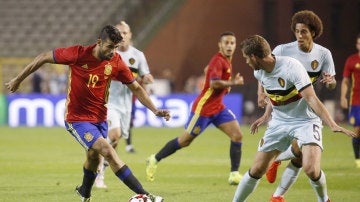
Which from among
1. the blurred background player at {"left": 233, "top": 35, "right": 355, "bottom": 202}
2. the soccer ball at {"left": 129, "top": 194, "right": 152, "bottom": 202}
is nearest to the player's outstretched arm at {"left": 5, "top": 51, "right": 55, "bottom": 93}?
the soccer ball at {"left": 129, "top": 194, "right": 152, "bottom": 202}

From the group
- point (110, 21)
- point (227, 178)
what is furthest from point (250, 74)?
point (227, 178)

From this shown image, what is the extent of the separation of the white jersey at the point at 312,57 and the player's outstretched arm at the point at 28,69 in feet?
9.26

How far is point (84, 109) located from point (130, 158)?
7.68m

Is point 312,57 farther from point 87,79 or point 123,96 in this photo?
point 123,96

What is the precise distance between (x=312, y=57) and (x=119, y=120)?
381 centimetres

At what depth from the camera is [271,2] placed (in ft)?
123

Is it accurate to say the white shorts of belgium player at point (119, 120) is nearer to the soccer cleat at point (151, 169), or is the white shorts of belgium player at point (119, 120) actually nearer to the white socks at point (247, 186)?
the soccer cleat at point (151, 169)

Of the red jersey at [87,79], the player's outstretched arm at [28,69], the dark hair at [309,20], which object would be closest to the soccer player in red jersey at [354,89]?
the dark hair at [309,20]

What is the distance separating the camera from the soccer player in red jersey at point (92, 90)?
9.63 m

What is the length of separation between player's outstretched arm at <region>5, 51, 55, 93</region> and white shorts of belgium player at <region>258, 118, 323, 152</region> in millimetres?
2547

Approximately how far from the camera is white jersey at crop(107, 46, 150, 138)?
1348 cm

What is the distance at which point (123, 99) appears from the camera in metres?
13.8

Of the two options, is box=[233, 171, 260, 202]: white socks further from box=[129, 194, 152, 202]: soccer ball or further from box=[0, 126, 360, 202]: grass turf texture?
box=[0, 126, 360, 202]: grass turf texture

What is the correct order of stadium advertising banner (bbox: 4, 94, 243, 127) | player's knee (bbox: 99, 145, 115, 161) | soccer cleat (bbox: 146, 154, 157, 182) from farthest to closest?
1. stadium advertising banner (bbox: 4, 94, 243, 127)
2. soccer cleat (bbox: 146, 154, 157, 182)
3. player's knee (bbox: 99, 145, 115, 161)
